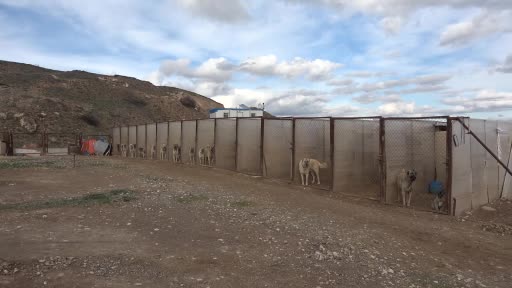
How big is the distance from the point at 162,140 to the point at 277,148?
38.1 feet

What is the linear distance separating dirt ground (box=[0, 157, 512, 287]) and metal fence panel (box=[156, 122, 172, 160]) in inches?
481

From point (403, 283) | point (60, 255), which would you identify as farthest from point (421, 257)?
point (60, 255)

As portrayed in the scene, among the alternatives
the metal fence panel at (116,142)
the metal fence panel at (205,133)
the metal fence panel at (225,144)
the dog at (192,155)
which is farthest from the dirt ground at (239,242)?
the metal fence panel at (116,142)

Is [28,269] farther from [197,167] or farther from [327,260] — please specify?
[197,167]

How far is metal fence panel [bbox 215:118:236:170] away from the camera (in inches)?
624

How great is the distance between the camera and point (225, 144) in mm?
16234

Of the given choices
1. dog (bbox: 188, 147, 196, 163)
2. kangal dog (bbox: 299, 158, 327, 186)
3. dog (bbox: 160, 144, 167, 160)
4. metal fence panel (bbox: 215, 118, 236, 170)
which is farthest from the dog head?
dog (bbox: 160, 144, 167, 160)

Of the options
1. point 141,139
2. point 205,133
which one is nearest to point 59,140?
point 141,139

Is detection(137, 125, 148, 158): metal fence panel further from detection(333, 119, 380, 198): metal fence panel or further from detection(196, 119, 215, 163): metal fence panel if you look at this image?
detection(333, 119, 380, 198): metal fence panel

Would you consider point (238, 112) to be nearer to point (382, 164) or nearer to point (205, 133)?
point (205, 133)

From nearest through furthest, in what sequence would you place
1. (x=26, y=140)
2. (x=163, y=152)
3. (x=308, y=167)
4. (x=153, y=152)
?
(x=308, y=167)
(x=163, y=152)
(x=153, y=152)
(x=26, y=140)

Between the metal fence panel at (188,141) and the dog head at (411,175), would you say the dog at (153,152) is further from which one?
the dog head at (411,175)

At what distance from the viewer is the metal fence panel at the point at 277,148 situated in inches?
529

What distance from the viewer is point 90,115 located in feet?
152
